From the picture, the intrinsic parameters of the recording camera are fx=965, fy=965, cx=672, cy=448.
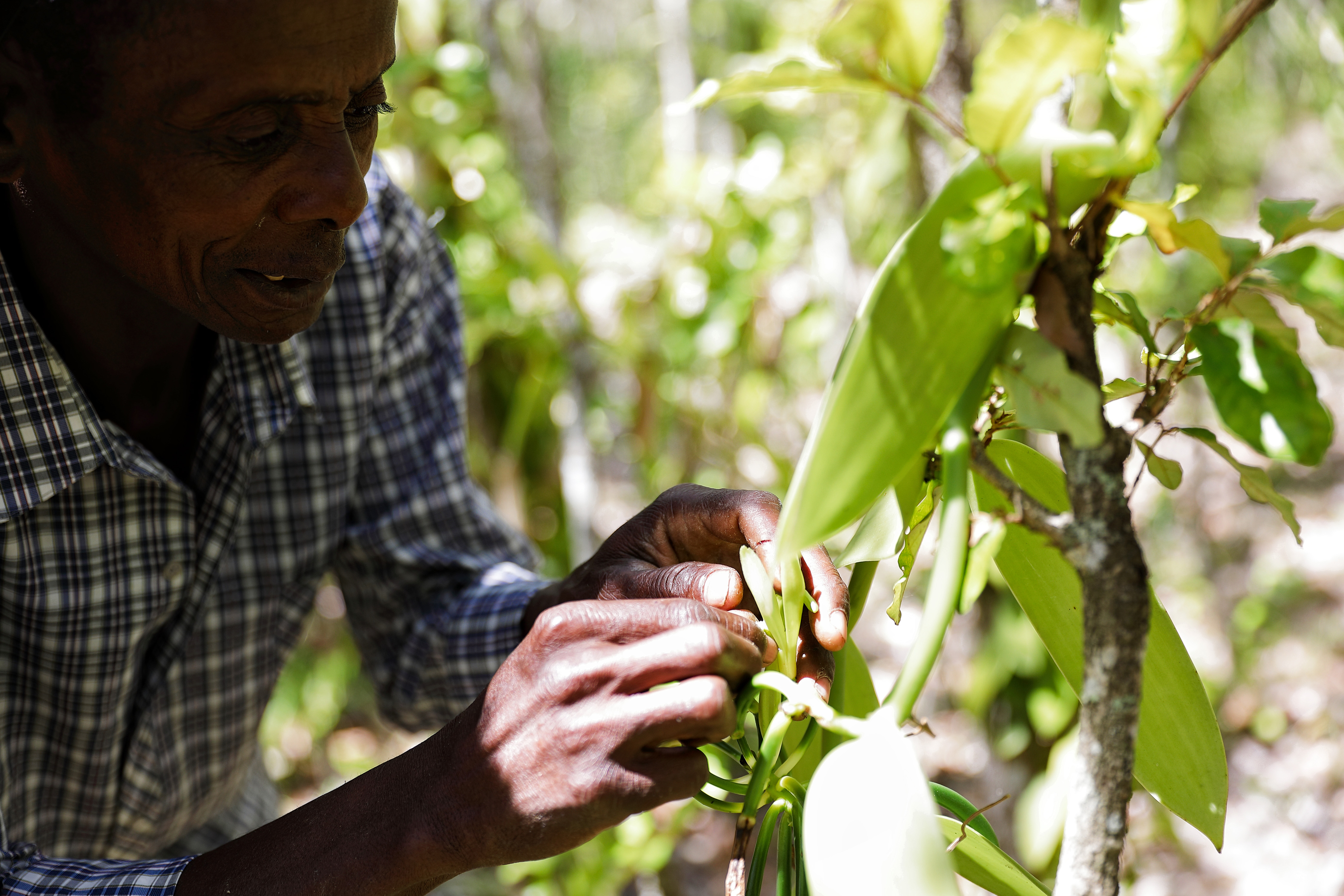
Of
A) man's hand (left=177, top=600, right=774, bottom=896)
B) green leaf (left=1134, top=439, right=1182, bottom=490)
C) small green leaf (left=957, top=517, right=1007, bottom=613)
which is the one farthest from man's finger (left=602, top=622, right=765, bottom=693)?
green leaf (left=1134, top=439, right=1182, bottom=490)

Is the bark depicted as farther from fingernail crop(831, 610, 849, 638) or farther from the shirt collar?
the shirt collar

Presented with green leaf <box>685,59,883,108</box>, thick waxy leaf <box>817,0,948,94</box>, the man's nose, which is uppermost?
thick waxy leaf <box>817,0,948,94</box>

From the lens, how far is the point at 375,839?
0.50m

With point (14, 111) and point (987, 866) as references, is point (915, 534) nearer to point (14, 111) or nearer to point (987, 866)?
point (987, 866)

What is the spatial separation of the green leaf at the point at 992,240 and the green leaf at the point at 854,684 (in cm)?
26

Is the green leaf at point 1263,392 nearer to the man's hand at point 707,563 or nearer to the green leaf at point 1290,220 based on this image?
the green leaf at point 1290,220

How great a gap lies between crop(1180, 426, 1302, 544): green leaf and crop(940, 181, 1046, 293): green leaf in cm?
14

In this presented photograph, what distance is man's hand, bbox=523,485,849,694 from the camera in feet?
1.69

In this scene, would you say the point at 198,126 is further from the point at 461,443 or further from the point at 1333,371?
the point at 1333,371

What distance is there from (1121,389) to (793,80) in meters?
0.22

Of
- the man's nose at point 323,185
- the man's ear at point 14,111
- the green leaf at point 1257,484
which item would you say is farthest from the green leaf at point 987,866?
the man's ear at point 14,111

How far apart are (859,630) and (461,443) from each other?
2028mm

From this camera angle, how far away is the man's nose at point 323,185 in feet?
1.75

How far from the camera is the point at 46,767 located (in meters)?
0.82
